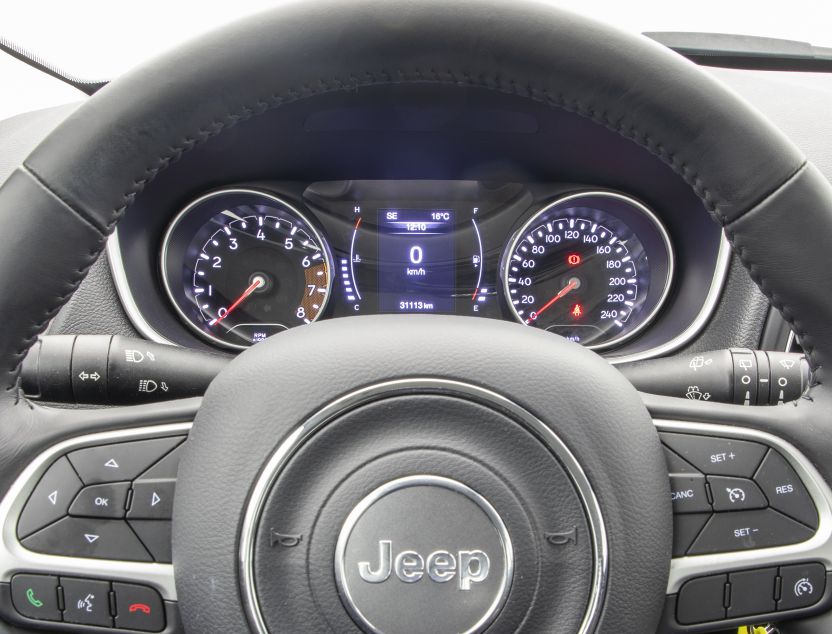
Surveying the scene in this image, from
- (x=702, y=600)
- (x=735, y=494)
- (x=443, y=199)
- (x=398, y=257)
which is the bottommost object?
(x=702, y=600)

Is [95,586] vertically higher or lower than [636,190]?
lower

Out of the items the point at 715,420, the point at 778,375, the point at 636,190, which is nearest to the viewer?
the point at 715,420

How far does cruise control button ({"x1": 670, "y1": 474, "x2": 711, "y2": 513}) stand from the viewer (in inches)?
37.4

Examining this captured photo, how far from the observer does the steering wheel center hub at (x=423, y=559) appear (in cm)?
85

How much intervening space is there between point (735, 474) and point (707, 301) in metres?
1.66

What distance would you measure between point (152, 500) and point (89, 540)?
7 cm

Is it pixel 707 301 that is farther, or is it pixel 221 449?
pixel 707 301

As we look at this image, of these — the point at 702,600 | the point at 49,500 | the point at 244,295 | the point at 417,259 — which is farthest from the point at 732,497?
the point at 244,295

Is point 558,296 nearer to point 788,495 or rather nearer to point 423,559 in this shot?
point 788,495

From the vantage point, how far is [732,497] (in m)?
0.96

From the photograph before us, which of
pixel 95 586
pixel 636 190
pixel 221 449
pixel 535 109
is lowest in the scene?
pixel 95 586

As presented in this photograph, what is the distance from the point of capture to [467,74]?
35.3 inches

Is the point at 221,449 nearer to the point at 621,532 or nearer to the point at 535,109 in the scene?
the point at 621,532

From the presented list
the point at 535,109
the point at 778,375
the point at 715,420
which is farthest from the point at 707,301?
the point at 715,420
